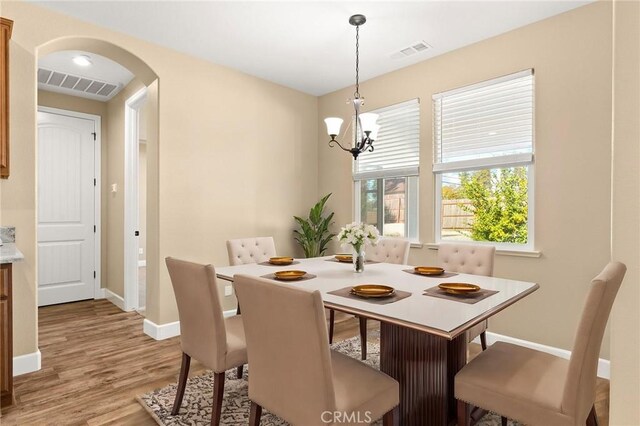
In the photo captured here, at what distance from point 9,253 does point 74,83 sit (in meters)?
2.81

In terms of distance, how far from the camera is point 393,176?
13.3 ft

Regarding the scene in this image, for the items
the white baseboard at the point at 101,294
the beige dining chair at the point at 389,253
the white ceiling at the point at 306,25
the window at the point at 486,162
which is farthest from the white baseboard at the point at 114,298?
the window at the point at 486,162

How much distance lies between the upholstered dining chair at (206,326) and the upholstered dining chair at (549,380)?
1.13m

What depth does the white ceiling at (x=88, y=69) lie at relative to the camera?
364 cm

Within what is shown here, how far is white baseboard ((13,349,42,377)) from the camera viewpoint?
2.65 metres

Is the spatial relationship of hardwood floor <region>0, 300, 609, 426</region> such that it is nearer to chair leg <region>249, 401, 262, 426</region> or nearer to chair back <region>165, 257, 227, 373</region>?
chair back <region>165, 257, 227, 373</region>

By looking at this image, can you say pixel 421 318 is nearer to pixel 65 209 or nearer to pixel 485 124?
pixel 485 124

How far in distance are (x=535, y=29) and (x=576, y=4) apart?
307 millimetres

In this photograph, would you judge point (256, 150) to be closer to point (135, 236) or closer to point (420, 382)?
point (135, 236)

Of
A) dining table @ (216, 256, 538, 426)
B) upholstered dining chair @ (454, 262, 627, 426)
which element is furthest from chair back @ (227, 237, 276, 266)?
upholstered dining chair @ (454, 262, 627, 426)

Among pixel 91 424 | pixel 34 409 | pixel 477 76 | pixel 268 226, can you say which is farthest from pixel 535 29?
pixel 34 409

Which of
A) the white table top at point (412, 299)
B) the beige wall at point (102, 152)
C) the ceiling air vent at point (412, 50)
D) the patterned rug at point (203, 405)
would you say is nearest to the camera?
the white table top at point (412, 299)

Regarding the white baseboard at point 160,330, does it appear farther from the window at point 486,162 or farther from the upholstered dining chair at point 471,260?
the window at point 486,162

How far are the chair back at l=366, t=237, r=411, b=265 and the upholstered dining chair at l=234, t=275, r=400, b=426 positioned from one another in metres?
1.63
